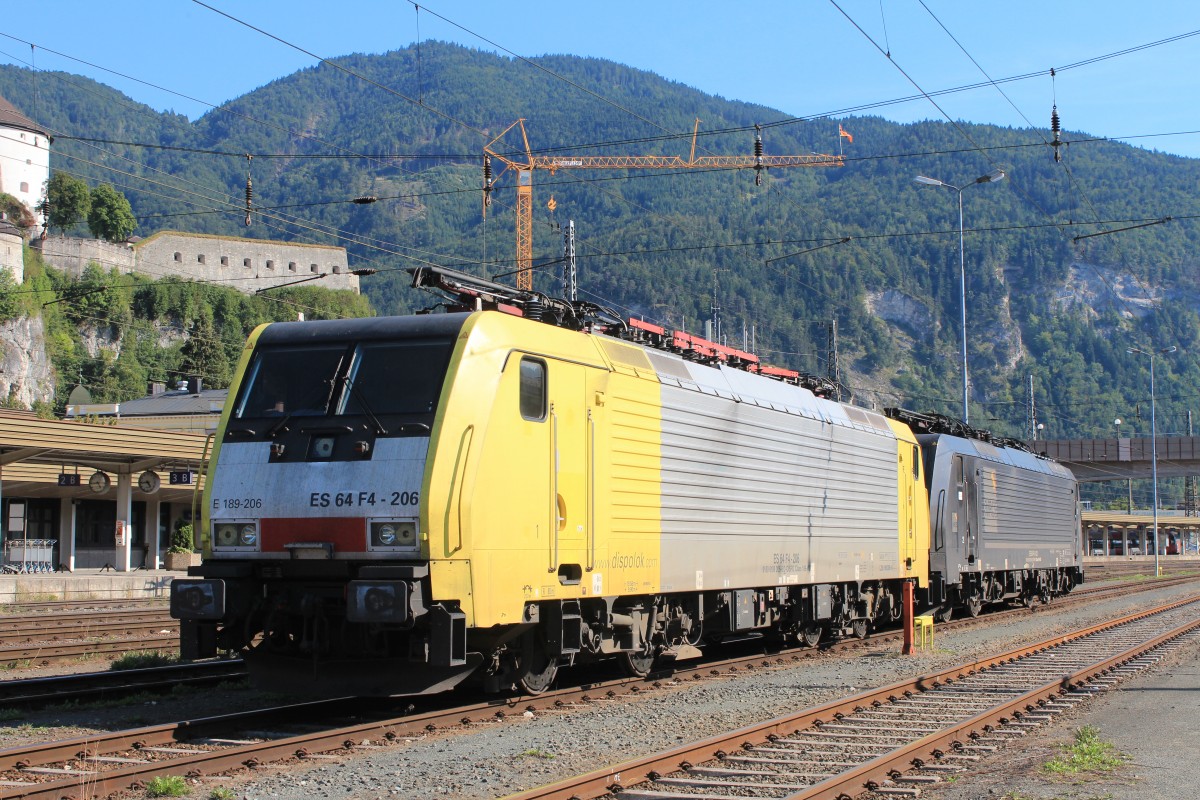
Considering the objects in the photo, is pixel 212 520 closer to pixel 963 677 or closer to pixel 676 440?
pixel 676 440

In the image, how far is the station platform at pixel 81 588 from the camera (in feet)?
95.6

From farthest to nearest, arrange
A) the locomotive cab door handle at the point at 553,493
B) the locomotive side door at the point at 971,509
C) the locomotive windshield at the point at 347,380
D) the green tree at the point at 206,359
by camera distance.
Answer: the green tree at the point at 206,359 < the locomotive side door at the point at 971,509 < the locomotive cab door handle at the point at 553,493 < the locomotive windshield at the point at 347,380

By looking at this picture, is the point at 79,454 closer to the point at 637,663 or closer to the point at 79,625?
the point at 79,625

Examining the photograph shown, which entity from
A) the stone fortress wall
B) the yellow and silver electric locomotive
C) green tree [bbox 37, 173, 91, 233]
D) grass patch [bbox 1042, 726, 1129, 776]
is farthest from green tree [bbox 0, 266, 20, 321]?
grass patch [bbox 1042, 726, 1129, 776]

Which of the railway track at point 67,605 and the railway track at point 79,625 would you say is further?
the railway track at point 67,605

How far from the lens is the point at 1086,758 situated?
955 centimetres

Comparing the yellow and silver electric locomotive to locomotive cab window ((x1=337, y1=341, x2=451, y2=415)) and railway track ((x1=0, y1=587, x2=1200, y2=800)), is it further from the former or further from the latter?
railway track ((x1=0, y1=587, x2=1200, y2=800))

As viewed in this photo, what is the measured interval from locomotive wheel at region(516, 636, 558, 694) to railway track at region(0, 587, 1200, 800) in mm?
137

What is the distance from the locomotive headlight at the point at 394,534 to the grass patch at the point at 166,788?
8.73ft

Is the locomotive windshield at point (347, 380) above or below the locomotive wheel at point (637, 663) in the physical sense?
above

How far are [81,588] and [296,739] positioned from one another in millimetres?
24647

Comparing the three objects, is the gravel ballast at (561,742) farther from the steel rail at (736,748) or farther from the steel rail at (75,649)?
the steel rail at (75,649)

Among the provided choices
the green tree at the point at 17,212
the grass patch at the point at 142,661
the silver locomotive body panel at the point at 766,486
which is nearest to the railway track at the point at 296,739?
the silver locomotive body panel at the point at 766,486

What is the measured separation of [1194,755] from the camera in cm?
984
